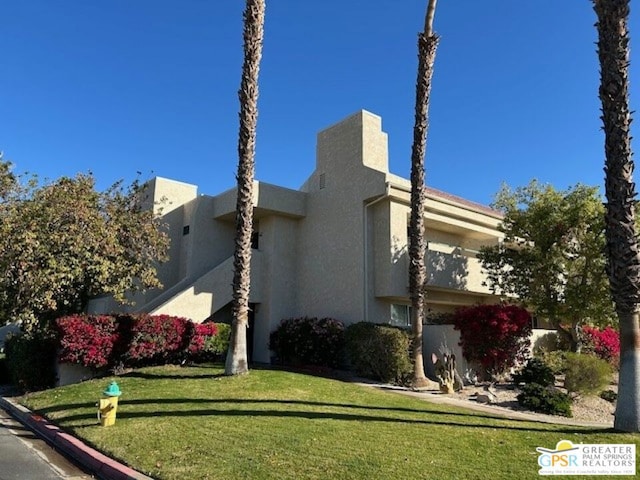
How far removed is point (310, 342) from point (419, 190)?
7.06m

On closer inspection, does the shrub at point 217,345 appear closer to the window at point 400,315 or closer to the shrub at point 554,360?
the window at point 400,315

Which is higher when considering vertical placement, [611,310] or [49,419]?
[611,310]

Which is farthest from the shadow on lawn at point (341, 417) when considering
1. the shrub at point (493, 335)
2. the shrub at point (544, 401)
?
the shrub at point (493, 335)

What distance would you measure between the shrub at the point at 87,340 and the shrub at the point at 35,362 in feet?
3.71

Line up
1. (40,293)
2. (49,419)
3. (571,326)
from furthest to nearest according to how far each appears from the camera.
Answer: (571,326)
(40,293)
(49,419)

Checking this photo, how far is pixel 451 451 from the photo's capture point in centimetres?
675

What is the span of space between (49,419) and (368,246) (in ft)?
39.1

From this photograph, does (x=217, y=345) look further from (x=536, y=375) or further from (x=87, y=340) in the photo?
(x=536, y=375)

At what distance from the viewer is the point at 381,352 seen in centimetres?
1585

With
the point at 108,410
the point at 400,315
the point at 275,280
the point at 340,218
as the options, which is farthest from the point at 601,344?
the point at 108,410

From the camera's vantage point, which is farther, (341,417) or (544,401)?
(544,401)

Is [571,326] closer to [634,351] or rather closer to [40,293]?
[634,351]

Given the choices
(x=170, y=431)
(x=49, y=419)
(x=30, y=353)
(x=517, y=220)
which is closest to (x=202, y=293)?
(x=30, y=353)

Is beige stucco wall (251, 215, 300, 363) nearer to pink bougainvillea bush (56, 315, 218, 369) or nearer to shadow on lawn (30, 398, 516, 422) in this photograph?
pink bougainvillea bush (56, 315, 218, 369)
